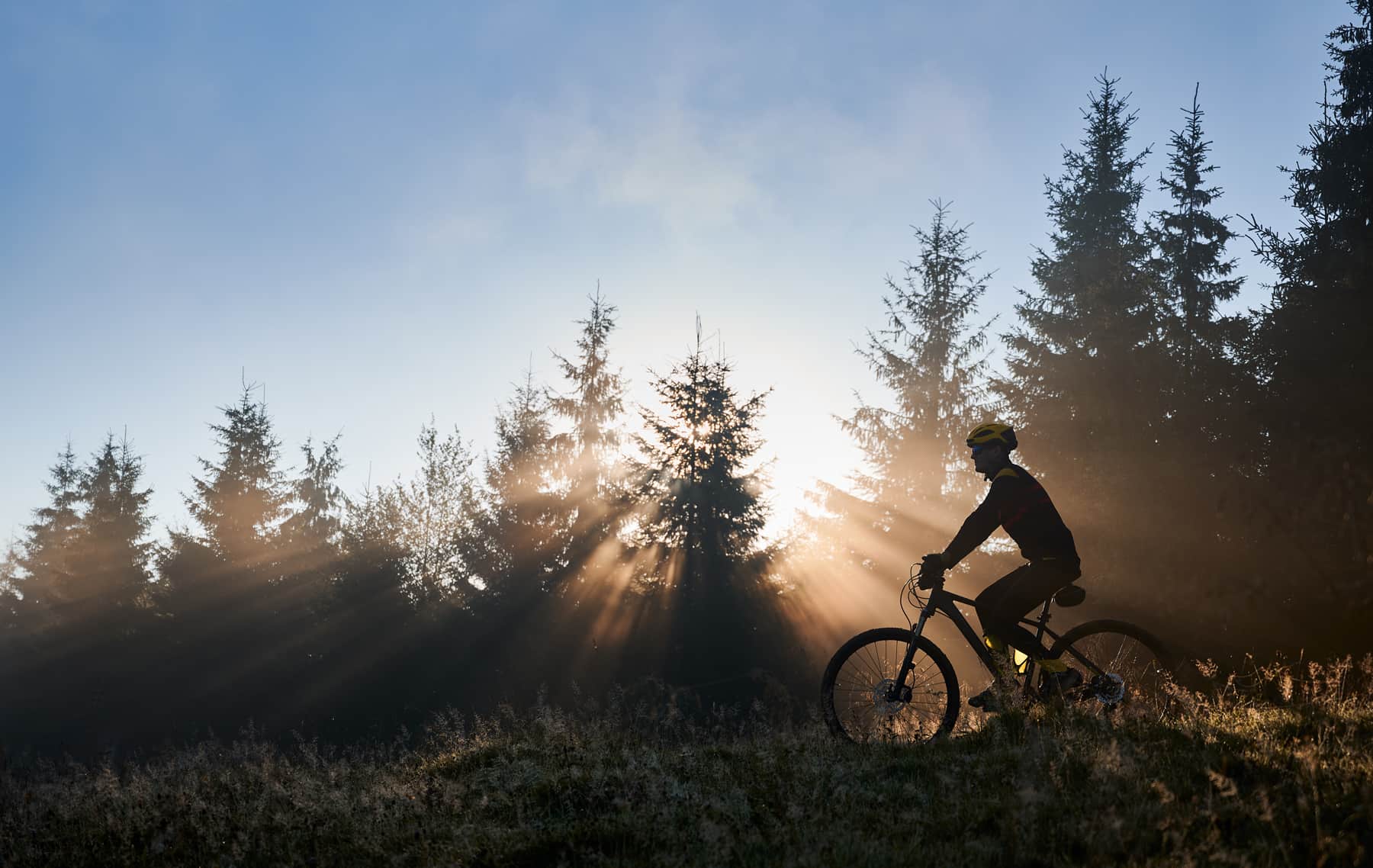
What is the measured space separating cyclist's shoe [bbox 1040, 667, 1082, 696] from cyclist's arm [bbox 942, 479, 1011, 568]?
3.64 ft

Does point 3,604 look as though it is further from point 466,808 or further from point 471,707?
point 466,808

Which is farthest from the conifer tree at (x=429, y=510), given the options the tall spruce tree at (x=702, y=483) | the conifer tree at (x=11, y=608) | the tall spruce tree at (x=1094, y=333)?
the conifer tree at (x=11, y=608)

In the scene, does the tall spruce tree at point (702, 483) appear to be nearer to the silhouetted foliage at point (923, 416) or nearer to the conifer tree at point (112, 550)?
the silhouetted foliage at point (923, 416)

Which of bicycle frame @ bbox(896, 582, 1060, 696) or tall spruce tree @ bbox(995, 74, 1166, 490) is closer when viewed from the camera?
bicycle frame @ bbox(896, 582, 1060, 696)

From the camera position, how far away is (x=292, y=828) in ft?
15.9

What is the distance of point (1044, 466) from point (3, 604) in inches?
2641

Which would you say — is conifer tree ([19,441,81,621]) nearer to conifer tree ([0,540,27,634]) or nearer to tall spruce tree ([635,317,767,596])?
conifer tree ([0,540,27,634])

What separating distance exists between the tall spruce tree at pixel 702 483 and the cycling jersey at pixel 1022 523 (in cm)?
1579

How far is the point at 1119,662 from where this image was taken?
6.15 meters

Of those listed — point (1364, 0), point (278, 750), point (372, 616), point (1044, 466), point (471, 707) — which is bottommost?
point (278, 750)

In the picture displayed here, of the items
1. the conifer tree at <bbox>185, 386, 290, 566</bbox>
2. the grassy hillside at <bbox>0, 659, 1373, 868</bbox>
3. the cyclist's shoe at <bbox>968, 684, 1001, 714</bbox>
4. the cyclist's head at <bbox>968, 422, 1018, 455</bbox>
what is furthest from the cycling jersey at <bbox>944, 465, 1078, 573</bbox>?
the conifer tree at <bbox>185, 386, 290, 566</bbox>

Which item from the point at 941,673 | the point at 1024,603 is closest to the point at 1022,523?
the point at 1024,603

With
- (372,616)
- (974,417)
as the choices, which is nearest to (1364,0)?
(974,417)

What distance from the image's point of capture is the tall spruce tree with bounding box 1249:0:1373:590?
38.8 feet
